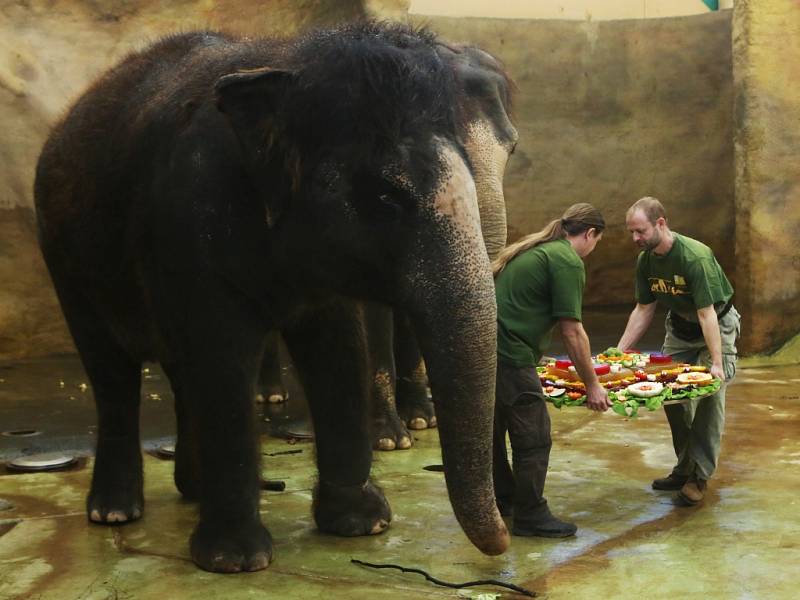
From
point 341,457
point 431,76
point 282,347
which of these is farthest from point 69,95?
point 431,76

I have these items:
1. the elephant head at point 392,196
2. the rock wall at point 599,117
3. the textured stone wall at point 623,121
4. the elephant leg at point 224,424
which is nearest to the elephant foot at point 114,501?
the elephant leg at point 224,424

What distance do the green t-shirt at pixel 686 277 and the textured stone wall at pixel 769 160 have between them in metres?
4.14

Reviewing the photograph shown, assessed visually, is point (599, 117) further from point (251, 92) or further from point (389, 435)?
point (251, 92)

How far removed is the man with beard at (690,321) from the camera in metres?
5.81

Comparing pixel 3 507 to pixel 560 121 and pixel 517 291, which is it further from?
pixel 560 121

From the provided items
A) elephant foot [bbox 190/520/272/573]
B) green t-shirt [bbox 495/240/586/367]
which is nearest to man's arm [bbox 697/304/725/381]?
green t-shirt [bbox 495/240/586/367]

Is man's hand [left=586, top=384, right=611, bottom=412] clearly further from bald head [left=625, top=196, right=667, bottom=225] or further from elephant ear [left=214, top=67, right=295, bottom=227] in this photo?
elephant ear [left=214, top=67, right=295, bottom=227]

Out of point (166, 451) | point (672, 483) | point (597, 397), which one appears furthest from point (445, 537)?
point (166, 451)

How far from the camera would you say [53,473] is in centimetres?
657

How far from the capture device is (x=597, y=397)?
5449 millimetres

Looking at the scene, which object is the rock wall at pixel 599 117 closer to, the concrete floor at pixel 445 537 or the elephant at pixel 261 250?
the concrete floor at pixel 445 537

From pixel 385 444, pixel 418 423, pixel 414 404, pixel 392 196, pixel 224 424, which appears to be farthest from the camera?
pixel 414 404

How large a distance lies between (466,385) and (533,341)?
131 cm

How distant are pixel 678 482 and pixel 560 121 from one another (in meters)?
6.93
